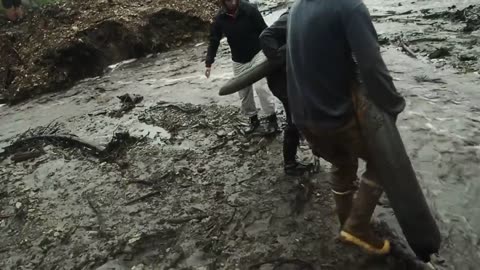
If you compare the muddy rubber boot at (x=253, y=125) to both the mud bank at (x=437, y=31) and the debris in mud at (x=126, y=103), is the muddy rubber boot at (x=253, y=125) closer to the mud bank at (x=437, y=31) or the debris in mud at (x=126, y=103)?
the debris in mud at (x=126, y=103)

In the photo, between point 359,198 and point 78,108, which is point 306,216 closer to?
point 359,198

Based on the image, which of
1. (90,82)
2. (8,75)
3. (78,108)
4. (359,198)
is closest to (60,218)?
(359,198)

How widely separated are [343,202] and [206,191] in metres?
1.97

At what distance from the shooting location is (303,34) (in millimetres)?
2920

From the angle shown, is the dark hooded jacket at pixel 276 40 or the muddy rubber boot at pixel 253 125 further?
the muddy rubber boot at pixel 253 125

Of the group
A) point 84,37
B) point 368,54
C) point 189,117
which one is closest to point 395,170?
point 368,54

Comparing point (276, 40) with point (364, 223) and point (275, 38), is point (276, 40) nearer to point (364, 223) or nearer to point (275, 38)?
point (275, 38)

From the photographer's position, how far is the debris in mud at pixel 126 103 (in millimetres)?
8328

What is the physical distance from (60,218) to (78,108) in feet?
15.4

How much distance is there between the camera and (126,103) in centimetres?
870

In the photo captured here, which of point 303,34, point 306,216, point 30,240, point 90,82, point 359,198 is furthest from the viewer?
point 90,82

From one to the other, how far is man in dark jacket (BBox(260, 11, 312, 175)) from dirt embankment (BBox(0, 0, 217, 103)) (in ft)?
26.9

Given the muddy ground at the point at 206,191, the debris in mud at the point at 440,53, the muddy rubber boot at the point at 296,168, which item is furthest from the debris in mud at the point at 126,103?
the debris in mud at the point at 440,53

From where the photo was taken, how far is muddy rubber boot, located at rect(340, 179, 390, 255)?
3225mm
